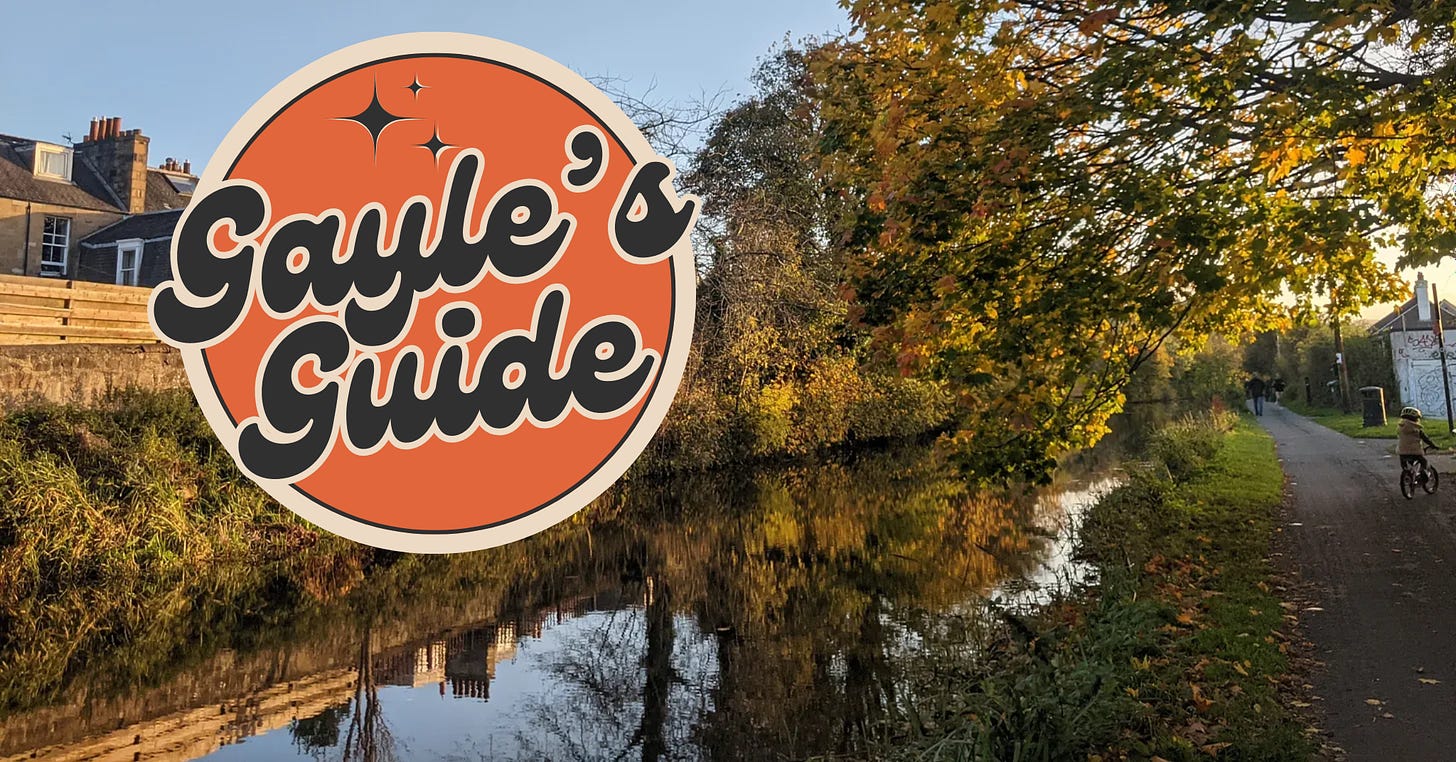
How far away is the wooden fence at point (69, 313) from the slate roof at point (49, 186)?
19.5 metres

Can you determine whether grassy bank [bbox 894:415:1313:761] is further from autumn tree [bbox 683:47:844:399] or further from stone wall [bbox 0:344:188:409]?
stone wall [bbox 0:344:188:409]

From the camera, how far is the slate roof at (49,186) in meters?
29.9

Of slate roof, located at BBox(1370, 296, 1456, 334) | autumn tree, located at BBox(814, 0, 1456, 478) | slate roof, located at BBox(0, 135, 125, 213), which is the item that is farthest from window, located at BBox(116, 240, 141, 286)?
slate roof, located at BBox(1370, 296, 1456, 334)

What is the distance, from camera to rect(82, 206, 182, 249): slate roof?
97.1 ft

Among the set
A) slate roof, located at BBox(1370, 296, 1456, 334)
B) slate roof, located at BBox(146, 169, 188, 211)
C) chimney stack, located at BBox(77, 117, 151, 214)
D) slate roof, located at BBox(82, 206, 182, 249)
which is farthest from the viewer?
slate roof, located at BBox(146, 169, 188, 211)

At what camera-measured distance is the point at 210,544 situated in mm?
11820

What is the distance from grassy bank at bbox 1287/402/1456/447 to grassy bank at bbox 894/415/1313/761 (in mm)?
11863

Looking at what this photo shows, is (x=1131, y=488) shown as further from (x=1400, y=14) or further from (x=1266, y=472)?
(x=1400, y=14)

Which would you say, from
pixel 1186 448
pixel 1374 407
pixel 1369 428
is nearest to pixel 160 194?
pixel 1186 448

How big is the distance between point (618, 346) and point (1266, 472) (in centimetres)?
1543

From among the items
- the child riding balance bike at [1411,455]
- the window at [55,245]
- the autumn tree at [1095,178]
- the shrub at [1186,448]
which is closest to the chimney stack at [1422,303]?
the shrub at [1186,448]

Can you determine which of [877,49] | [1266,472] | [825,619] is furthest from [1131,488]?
[877,49]

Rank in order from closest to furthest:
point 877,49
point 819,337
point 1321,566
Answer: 1. point 877,49
2. point 1321,566
3. point 819,337

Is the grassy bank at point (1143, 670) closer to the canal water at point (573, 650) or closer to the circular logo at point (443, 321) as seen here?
the canal water at point (573, 650)
